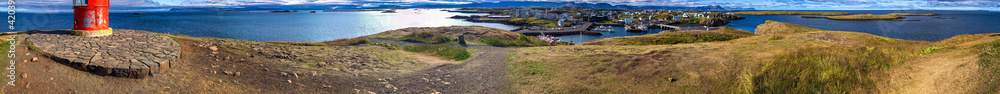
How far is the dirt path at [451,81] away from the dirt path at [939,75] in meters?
5.65

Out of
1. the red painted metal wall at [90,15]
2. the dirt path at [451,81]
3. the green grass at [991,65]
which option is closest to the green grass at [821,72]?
Result: the green grass at [991,65]

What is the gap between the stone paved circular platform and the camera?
646 cm

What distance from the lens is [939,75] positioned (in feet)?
18.8

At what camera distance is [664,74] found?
750cm

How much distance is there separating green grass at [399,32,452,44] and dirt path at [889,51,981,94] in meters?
14.8

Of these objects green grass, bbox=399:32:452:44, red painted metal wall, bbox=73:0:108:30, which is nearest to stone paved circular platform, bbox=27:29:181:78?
red painted metal wall, bbox=73:0:108:30

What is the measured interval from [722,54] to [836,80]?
2.70 m

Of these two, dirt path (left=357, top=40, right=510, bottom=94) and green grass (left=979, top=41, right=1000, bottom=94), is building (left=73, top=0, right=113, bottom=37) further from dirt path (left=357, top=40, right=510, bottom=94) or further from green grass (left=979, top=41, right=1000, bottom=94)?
green grass (left=979, top=41, right=1000, bottom=94)

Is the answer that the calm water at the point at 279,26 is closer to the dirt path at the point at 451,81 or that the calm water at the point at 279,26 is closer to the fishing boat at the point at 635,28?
the dirt path at the point at 451,81

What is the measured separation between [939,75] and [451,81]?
23.9 ft

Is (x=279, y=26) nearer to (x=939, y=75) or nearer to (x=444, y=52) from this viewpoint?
(x=444, y=52)

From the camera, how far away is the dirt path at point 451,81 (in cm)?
773

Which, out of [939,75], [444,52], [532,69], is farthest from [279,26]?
[939,75]

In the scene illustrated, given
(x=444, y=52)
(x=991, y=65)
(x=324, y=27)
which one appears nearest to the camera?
(x=991, y=65)
